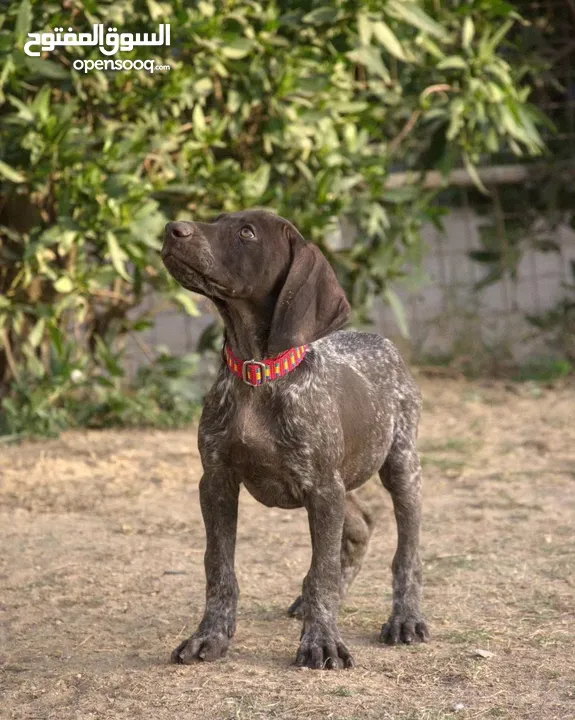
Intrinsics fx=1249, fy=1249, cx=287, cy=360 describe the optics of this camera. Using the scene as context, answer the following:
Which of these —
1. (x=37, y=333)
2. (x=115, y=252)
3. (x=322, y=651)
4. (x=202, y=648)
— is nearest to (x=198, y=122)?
(x=115, y=252)

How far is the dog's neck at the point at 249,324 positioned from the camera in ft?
14.2

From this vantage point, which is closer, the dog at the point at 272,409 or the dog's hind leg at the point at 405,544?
the dog at the point at 272,409

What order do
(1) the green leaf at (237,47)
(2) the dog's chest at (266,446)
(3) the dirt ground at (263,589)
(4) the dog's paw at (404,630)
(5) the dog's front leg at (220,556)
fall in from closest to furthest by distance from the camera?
1. (3) the dirt ground at (263,589)
2. (2) the dog's chest at (266,446)
3. (5) the dog's front leg at (220,556)
4. (4) the dog's paw at (404,630)
5. (1) the green leaf at (237,47)

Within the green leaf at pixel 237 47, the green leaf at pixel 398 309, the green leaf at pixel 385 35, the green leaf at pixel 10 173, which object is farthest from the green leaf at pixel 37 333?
the green leaf at pixel 385 35

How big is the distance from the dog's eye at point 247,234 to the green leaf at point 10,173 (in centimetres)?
310

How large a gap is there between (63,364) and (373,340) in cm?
306

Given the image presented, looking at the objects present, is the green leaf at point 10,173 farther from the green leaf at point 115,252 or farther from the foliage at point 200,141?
the green leaf at point 115,252

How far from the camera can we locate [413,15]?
7.49 metres

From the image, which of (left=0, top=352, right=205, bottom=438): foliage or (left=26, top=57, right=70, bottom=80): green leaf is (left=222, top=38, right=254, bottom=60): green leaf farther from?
(left=0, top=352, right=205, bottom=438): foliage

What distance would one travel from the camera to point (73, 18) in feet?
23.5

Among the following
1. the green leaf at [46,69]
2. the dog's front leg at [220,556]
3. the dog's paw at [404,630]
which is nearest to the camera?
the dog's front leg at [220,556]

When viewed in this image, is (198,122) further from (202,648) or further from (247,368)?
(202,648)

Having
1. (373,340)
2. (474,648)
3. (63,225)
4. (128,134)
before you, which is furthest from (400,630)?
(128,134)

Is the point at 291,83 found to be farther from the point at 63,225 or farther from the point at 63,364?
the point at 63,364
